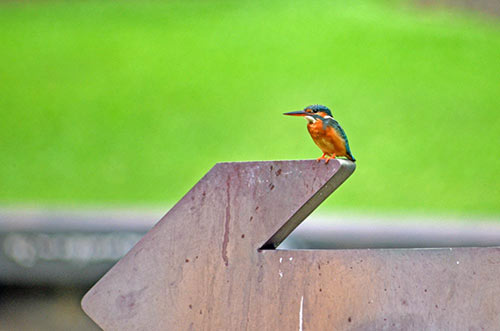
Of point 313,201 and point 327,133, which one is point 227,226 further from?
point 327,133

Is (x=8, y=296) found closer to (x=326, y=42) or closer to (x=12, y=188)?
(x=12, y=188)

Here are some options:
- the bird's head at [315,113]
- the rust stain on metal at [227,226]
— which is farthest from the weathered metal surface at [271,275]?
the bird's head at [315,113]

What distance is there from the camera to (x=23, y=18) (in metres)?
18.6

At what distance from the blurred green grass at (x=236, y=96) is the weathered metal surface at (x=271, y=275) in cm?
790

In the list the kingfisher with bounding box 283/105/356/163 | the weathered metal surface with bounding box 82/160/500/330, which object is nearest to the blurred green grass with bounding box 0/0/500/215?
the weathered metal surface with bounding box 82/160/500/330

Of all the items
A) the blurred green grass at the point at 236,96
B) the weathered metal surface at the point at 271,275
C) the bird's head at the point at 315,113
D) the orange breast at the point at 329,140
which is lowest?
the weathered metal surface at the point at 271,275

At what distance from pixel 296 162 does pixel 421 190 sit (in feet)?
31.9

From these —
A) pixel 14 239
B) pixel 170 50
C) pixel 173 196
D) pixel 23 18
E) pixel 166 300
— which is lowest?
pixel 166 300

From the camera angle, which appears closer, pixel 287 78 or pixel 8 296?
pixel 8 296

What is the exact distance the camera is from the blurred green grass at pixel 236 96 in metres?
12.7

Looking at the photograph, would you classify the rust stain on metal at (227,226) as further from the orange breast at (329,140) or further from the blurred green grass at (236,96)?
the blurred green grass at (236,96)

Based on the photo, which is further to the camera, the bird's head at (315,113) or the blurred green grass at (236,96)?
the blurred green grass at (236,96)

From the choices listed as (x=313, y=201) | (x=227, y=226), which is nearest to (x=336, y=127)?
(x=313, y=201)

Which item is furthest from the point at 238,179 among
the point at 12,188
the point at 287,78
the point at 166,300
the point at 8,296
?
the point at 287,78
